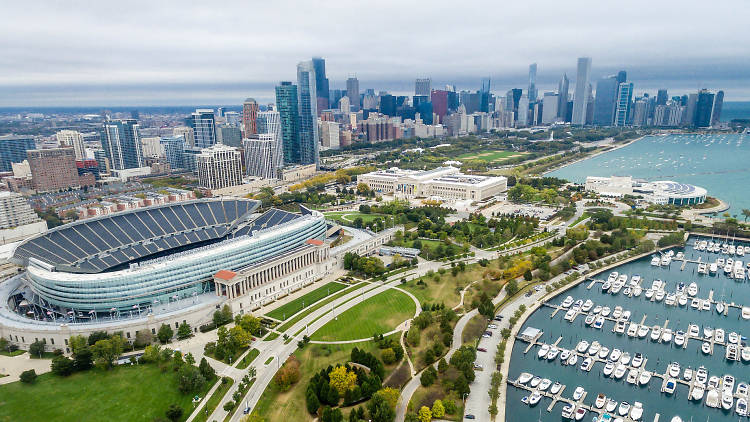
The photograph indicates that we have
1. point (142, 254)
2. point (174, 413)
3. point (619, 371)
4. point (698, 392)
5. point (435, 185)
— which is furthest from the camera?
point (435, 185)

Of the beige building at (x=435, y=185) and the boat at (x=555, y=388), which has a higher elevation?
the beige building at (x=435, y=185)

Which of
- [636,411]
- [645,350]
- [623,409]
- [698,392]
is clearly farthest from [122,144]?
[698,392]

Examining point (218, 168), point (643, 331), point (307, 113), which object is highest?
point (307, 113)

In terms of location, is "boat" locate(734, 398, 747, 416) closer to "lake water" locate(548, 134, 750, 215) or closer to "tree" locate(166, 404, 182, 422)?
"tree" locate(166, 404, 182, 422)

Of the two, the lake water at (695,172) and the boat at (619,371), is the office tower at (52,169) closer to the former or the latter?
the boat at (619,371)

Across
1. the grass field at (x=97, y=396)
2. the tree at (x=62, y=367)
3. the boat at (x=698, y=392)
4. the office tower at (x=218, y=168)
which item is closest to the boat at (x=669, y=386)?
the boat at (x=698, y=392)

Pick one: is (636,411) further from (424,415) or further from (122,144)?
(122,144)

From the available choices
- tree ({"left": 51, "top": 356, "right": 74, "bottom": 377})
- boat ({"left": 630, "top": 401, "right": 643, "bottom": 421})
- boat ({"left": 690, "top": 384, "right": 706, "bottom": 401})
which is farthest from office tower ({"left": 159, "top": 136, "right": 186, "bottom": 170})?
boat ({"left": 690, "top": 384, "right": 706, "bottom": 401})
